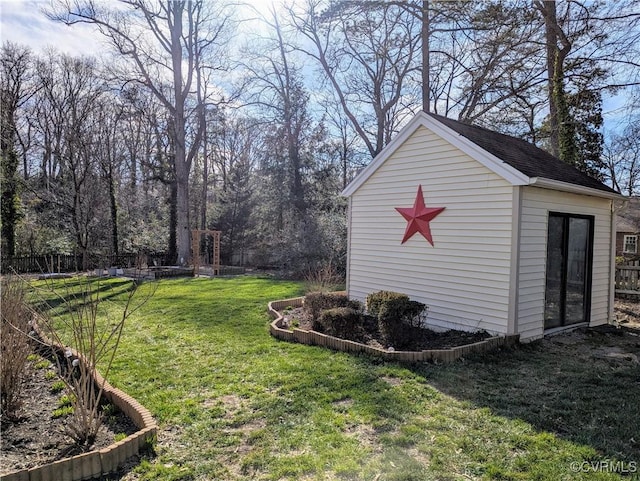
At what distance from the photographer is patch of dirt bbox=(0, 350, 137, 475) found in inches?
118

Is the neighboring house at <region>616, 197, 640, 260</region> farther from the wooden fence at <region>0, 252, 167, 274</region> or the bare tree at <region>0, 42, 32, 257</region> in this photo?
the bare tree at <region>0, 42, 32, 257</region>

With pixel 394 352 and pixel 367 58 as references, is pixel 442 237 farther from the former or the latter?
pixel 367 58

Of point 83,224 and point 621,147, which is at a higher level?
point 621,147

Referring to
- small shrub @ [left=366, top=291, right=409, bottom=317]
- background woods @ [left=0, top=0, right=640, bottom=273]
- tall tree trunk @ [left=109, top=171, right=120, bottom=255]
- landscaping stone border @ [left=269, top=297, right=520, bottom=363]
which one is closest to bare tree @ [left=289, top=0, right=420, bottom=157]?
background woods @ [left=0, top=0, right=640, bottom=273]

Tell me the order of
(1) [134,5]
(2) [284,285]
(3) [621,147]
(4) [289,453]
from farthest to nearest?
(3) [621,147]
(1) [134,5]
(2) [284,285]
(4) [289,453]

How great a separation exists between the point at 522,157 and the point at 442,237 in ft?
6.92

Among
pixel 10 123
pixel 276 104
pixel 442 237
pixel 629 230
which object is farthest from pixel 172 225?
pixel 629 230

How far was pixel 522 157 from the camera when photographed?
23.8 ft

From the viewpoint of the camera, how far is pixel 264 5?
65.1 ft

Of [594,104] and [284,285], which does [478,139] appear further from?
[594,104]

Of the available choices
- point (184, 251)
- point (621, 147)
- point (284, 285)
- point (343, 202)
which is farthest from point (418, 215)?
point (621, 147)

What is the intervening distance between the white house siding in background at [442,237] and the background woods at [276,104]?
6.36 metres

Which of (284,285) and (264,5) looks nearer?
(284,285)

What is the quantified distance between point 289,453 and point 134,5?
2004cm
